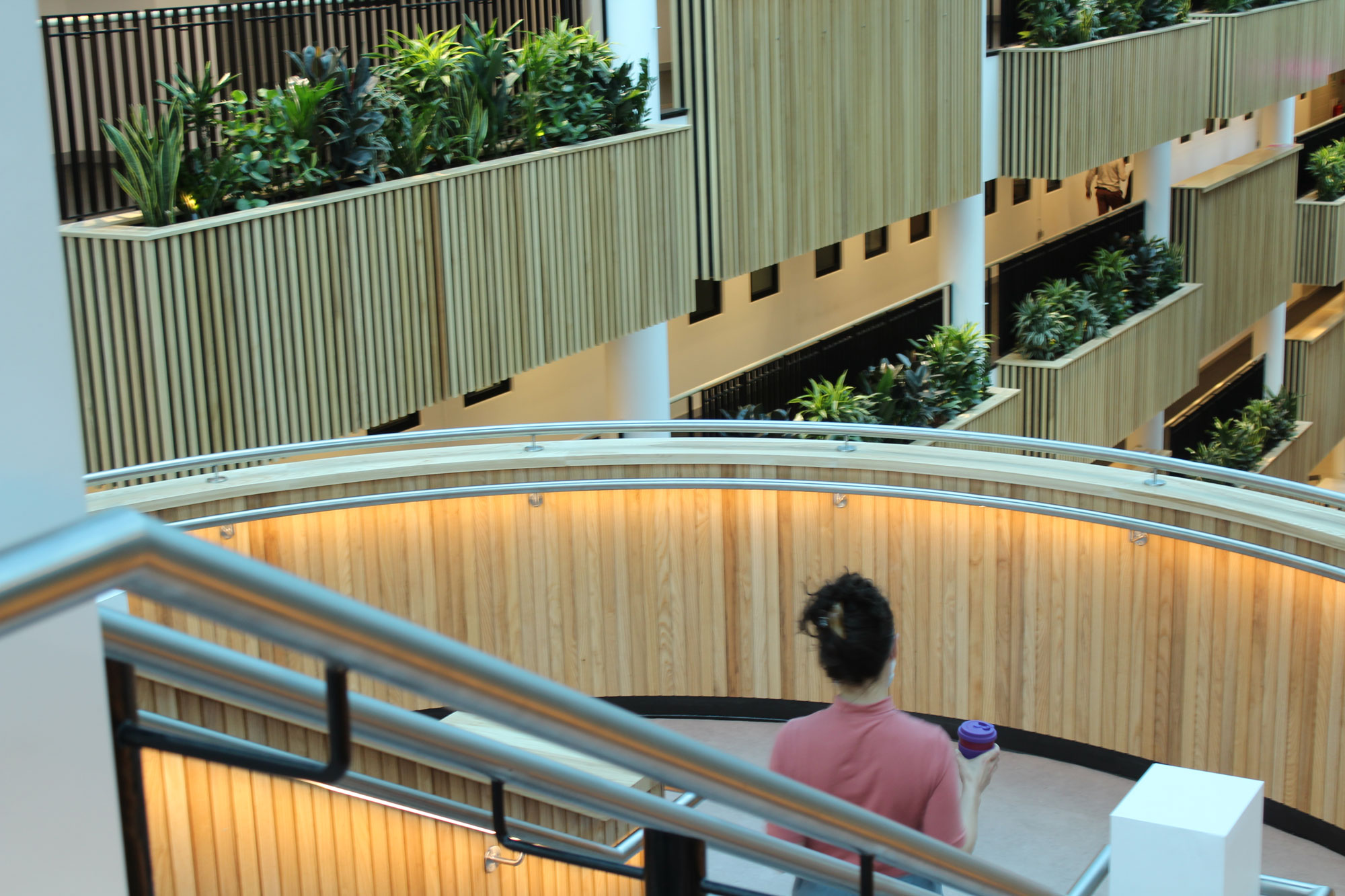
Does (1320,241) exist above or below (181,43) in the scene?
below

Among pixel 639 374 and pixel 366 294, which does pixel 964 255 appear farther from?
pixel 366 294

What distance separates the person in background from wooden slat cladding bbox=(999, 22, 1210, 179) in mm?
7315

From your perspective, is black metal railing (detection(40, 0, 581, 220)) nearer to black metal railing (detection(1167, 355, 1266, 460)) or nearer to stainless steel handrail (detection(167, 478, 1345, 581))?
stainless steel handrail (detection(167, 478, 1345, 581))

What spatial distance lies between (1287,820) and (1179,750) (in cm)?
57

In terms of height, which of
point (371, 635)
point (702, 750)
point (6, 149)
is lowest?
point (702, 750)

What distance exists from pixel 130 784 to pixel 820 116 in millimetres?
12071

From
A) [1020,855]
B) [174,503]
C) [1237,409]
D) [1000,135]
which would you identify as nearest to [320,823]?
[174,503]

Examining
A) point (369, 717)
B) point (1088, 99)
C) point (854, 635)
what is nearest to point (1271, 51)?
point (1088, 99)

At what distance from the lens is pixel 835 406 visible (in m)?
13.0

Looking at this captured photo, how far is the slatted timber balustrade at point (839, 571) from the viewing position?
22.7ft

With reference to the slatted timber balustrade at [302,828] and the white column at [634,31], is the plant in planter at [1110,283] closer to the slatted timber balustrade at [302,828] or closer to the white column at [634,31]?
the white column at [634,31]

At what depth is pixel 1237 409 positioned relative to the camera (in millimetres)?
23969

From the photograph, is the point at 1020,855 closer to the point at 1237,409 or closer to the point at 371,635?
the point at 371,635

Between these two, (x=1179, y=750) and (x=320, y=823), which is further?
(x=1179, y=750)
